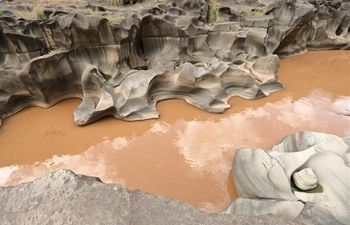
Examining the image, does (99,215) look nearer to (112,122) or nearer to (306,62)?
(112,122)

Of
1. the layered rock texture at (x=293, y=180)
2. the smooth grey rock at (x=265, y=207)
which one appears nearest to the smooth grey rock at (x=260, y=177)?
the layered rock texture at (x=293, y=180)

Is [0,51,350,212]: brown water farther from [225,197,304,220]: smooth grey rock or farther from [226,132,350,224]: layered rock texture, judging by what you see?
[226,132,350,224]: layered rock texture

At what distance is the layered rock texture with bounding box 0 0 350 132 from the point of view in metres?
5.43

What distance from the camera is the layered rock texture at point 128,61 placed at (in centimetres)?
543

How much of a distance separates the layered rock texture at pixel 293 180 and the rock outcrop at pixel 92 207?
1.04 meters

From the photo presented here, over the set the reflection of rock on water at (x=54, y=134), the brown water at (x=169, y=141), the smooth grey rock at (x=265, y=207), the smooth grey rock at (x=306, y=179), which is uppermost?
the smooth grey rock at (x=306, y=179)

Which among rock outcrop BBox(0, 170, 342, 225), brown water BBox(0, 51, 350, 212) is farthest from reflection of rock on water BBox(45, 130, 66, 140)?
rock outcrop BBox(0, 170, 342, 225)

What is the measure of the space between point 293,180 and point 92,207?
2.98 metres

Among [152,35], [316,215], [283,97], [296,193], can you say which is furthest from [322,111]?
[152,35]

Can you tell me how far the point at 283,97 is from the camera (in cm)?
663

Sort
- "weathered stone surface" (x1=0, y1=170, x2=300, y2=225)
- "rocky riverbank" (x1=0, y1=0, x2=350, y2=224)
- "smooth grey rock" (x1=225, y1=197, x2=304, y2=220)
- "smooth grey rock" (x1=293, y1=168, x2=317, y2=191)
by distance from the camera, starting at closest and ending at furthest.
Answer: "weathered stone surface" (x1=0, y1=170, x2=300, y2=225)
"rocky riverbank" (x1=0, y1=0, x2=350, y2=224)
"smooth grey rock" (x1=225, y1=197, x2=304, y2=220)
"smooth grey rock" (x1=293, y1=168, x2=317, y2=191)

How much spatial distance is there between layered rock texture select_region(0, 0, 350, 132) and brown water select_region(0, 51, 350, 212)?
402 millimetres

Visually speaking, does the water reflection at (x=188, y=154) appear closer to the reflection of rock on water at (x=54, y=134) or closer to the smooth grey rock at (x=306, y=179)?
the reflection of rock on water at (x=54, y=134)

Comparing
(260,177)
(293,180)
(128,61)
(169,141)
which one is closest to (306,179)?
(293,180)
